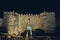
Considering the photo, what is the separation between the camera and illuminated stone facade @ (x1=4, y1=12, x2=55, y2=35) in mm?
9898

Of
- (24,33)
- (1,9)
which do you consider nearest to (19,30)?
(24,33)

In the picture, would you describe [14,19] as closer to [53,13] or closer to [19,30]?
[19,30]

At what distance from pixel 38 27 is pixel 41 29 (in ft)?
0.48

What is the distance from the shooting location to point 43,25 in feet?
32.6

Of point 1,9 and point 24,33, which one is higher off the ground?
point 1,9

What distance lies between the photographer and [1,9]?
990 centimetres

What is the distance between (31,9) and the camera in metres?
9.97

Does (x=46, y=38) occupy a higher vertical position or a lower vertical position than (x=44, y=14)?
lower

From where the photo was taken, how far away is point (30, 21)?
1004 centimetres

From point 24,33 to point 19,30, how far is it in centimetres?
35

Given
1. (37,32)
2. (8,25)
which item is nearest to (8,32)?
(8,25)

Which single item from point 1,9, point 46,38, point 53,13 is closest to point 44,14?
point 53,13

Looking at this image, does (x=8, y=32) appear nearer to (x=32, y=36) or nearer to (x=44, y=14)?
(x=32, y=36)

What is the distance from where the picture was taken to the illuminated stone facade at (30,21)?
9.90 metres
